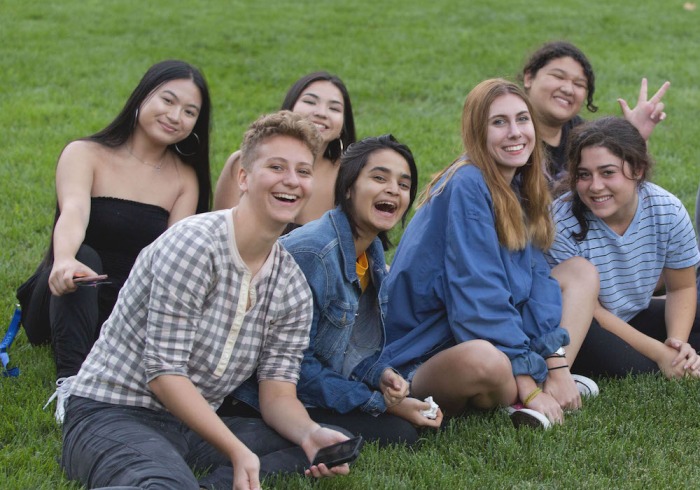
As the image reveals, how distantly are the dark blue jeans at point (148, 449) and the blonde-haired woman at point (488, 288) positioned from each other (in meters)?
0.60

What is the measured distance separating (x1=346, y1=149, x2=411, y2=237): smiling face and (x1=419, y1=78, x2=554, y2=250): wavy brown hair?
341mm

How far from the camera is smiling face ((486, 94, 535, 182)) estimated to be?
14.0ft

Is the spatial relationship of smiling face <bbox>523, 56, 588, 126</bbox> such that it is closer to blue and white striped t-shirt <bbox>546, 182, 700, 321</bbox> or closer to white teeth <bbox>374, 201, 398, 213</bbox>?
blue and white striped t-shirt <bbox>546, 182, 700, 321</bbox>

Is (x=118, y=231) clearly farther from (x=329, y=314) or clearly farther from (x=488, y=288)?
(x=488, y=288)

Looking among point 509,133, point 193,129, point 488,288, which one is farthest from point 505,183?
point 193,129

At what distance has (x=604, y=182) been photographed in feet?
15.3

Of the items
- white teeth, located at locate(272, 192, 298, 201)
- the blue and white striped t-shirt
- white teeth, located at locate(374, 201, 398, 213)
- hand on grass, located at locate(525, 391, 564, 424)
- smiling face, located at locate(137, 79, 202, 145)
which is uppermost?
smiling face, located at locate(137, 79, 202, 145)

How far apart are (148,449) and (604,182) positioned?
2.60 m

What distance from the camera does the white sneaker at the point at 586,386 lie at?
4.36m

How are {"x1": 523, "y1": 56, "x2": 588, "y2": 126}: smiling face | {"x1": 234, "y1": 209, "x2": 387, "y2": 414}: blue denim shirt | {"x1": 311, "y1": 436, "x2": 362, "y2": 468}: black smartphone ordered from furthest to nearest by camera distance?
{"x1": 523, "y1": 56, "x2": 588, "y2": 126}: smiling face
{"x1": 234, "y1": 209, "x2": 387, "y2": 414}: blue denim shirt
{"x1": 311, "y1": 436, "x2": 362, "y2": 468}: black smartphone

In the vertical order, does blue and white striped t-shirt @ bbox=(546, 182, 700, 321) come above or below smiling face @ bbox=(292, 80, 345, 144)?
below

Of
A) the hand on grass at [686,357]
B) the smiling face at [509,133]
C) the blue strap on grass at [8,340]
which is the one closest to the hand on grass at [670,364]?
the hand on grass at [686,357]

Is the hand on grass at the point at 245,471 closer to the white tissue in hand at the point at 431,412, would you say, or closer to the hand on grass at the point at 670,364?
the white tissue in hand at the point at 431,412

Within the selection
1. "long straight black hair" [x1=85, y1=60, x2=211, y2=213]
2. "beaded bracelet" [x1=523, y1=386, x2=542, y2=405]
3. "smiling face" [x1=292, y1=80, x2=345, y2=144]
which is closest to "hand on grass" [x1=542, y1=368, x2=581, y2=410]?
"beaded bracelet" [x1=523, y1=386, x2=542, y2=405]
